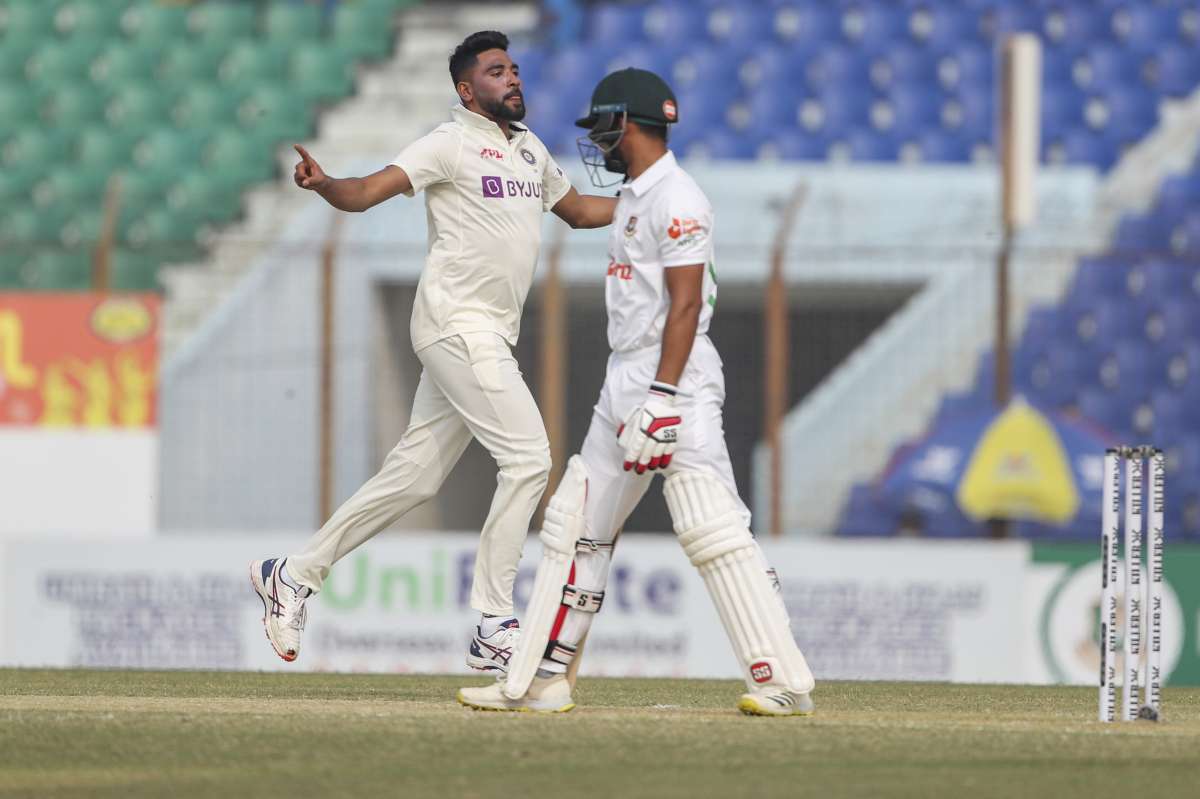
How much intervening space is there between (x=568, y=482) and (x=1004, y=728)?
1258 millimetres

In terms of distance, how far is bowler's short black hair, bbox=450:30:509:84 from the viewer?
5898 mm

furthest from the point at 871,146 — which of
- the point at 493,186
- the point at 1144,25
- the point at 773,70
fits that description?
the point at 493,186

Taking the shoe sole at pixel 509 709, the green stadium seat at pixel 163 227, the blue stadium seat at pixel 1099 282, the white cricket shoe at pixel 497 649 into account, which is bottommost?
the shoe sole at pixel 509 709

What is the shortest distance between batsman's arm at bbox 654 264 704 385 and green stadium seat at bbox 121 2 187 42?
14083 mm

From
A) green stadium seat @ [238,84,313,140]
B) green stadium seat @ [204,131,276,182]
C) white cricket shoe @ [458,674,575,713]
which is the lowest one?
white cricket shoe @ [458,674,575,713]

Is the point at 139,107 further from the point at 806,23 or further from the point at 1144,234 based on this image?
the point at 1144,234

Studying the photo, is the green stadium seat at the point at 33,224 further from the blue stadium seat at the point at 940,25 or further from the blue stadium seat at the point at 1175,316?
the blue stadium seat at the point at 1175,316

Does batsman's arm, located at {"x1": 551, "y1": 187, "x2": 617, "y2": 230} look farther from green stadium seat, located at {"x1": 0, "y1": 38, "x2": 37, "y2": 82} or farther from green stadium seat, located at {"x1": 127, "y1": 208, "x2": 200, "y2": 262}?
green stadium seat, located at {"x1": 0, "y1": 38, "x2": 37, "y2": 82}

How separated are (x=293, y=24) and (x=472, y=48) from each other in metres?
12.9

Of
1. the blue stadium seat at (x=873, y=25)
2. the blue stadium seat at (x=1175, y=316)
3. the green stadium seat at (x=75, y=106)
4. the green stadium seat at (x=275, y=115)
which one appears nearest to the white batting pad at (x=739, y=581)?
the blue stadium seat at (x=1175, y=316)

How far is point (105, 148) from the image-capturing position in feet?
58.1

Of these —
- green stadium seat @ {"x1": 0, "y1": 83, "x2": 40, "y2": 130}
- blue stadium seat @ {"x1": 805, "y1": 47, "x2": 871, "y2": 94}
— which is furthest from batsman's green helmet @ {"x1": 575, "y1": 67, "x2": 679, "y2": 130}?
green stadium seat @ {"x1": 0, "y1": 83, "x2": 40, "y2": 130}

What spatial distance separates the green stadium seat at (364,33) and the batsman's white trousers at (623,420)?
13262 mm

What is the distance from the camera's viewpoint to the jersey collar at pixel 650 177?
5305 millimetres
